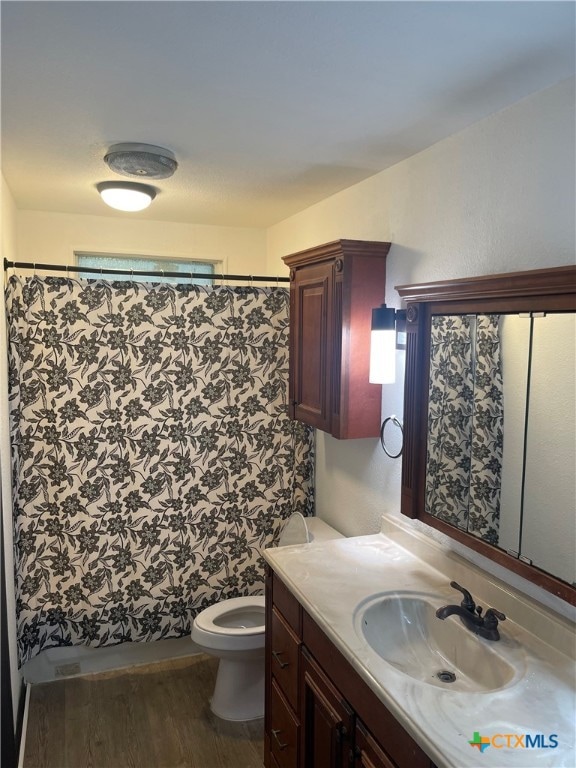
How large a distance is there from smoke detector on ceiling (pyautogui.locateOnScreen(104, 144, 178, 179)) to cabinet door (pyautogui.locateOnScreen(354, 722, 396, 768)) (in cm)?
189

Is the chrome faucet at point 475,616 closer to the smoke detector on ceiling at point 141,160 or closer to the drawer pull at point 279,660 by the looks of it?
the drawer pull at point 279,660

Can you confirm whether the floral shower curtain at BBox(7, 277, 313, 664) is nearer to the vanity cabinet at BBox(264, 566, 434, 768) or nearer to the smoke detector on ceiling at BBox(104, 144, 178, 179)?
the smoke detector on ceiling at BBox(104, 144, 178, 179)

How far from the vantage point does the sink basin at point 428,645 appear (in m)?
1.52

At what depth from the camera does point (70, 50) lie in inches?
51.5

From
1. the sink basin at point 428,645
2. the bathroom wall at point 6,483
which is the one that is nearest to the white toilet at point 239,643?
the bathroom wall at point 6,483

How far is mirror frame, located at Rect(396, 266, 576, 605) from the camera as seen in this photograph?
1438mm

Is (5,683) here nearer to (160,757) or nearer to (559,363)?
(160,757)

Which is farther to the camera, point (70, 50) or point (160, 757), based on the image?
point (160, 757)

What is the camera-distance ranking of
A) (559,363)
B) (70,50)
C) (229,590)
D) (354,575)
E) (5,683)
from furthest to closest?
(229,590) < (5,683) < (354,575) < (559,363) < (70,50)

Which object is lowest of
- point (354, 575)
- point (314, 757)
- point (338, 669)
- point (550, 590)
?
point (314, 757)

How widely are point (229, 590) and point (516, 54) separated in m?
2.53

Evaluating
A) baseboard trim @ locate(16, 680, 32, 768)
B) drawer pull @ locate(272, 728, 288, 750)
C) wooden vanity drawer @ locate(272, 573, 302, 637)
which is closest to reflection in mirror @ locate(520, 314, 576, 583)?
wooden vanity drawer @ locate(272, 573, 302, 637)

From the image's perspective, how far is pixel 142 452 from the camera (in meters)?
2.68

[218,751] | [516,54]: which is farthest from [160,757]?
[516,54]
